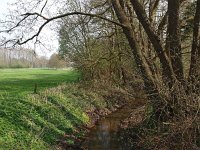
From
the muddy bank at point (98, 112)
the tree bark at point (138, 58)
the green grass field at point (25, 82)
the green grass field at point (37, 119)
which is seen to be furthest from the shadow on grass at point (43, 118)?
the tree bark at point (138, 58)

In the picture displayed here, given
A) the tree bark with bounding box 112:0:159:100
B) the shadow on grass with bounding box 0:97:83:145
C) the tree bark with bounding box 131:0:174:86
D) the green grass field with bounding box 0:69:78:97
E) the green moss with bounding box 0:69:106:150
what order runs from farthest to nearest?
the green grass field with bounding box 0:69:78:97 < the tree bark with bounding box 112:0:159:100 < the shadow on grass with bounding box 0:97:83:145 < the tree bark with bounding box 131:0:174:86 < the green moss with bounding box 0:69:106:150

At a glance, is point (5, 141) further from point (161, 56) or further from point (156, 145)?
point (161, 56)

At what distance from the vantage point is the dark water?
16.8 meters

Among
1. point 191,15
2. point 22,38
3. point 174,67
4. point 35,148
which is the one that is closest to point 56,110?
point 22,38

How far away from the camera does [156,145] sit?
1292 centimetres

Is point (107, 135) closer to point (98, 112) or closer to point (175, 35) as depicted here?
point (98, 112)

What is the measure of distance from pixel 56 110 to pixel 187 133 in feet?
31.2

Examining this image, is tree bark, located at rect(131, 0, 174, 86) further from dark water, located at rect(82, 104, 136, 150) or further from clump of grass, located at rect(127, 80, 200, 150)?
dark water, located at rect(82, 104, 136, 150)

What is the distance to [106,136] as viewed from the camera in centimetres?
1898

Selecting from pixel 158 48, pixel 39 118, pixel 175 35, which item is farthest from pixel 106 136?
pixel 175 35

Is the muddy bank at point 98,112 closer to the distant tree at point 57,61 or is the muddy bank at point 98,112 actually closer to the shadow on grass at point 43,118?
the shadow on grass at point 43,118

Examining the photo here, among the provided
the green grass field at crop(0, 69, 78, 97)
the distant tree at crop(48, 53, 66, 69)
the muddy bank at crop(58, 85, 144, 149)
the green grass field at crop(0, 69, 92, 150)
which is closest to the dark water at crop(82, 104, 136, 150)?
the muddy bank at crop(58, 85, 144, 149)

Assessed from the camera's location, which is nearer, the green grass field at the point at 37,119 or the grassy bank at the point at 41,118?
the green grass field at the point at 37,119

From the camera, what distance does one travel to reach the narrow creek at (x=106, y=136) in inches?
661
